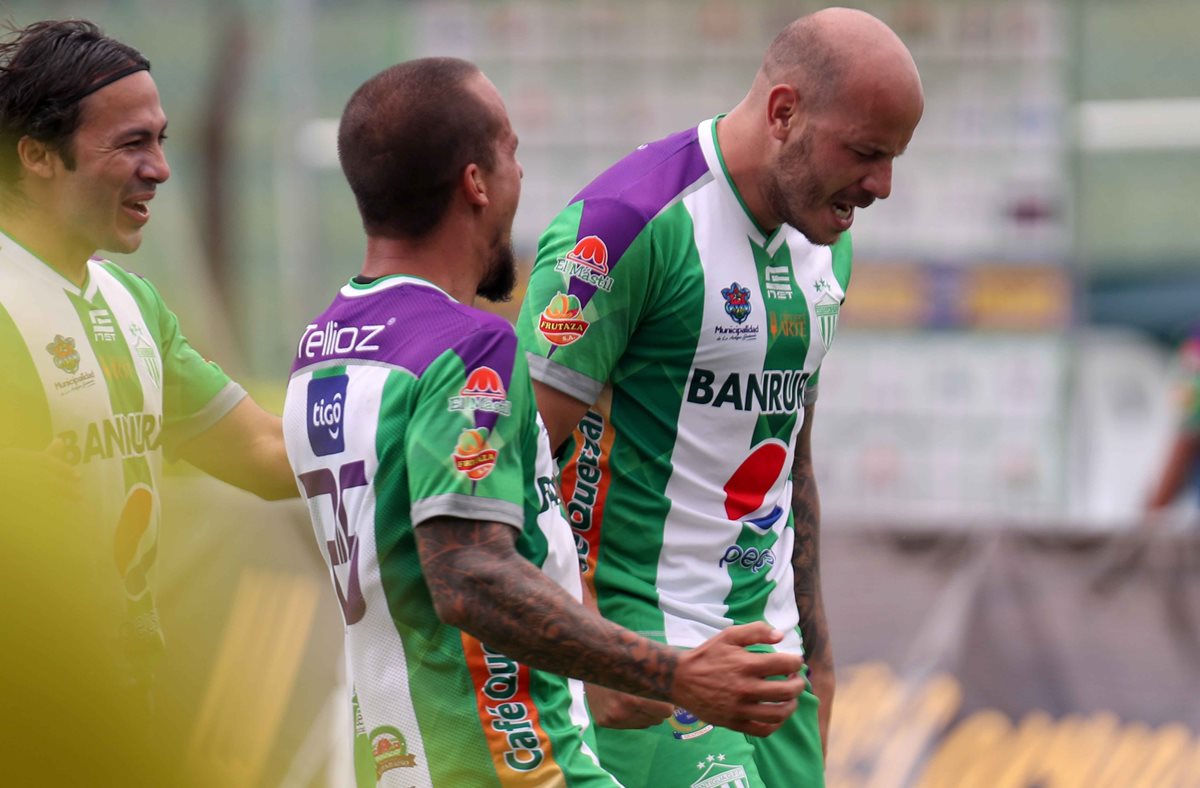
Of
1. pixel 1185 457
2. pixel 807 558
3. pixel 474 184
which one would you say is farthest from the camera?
pixel 1185 457

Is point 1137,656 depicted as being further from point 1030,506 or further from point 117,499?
point 117,499

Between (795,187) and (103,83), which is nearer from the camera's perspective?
(103,83)

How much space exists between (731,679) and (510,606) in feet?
1.23

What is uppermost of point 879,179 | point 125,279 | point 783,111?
point 783,111

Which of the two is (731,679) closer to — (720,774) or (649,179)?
(720,774)

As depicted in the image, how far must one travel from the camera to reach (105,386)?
2.98 meters

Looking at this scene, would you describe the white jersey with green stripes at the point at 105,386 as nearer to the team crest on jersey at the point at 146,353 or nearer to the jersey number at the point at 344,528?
the team crest on jersey at the point at 146,353

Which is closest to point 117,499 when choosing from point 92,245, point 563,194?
point 92,245

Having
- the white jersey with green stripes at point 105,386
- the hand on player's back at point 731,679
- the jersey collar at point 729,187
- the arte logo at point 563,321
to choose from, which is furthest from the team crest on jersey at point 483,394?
the jersey collar at point 729,187

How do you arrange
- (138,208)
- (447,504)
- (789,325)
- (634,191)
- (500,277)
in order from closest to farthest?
(447,504) < (500,277) < (138,208) < (634,191) < (789,325)

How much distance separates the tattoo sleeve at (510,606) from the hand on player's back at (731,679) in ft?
0.27

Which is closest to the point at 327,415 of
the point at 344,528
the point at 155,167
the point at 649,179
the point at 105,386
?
the point at 344,528

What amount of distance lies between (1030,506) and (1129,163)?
217 cm

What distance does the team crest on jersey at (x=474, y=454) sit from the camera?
240 centimetres
